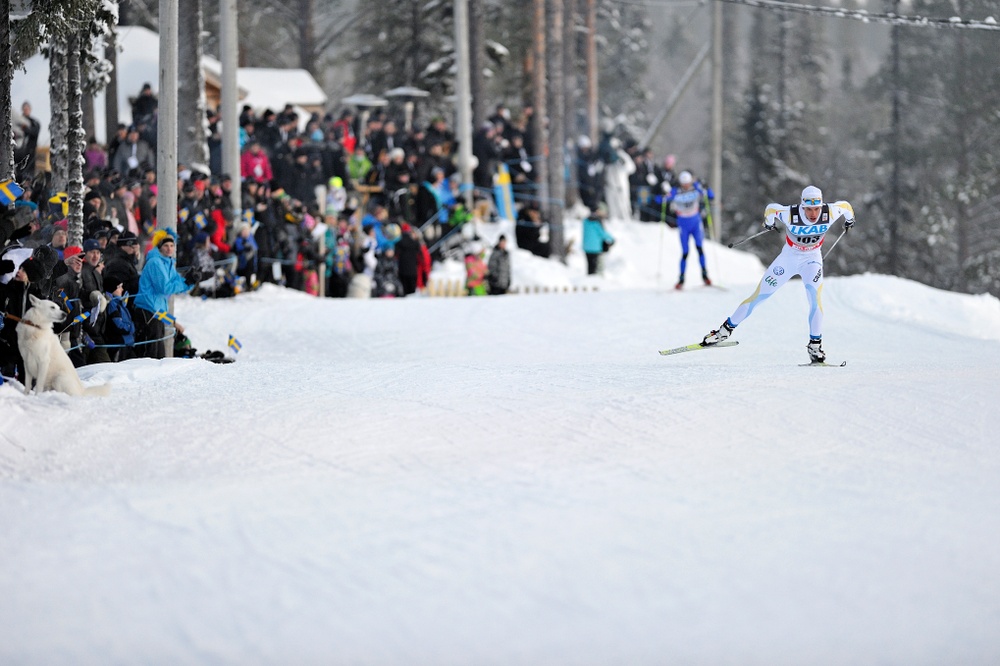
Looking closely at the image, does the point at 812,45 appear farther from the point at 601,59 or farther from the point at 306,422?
the point at 306,422

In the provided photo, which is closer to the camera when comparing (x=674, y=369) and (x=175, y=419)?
(x=175, y=419)

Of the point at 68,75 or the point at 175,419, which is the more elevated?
the point at 68,75

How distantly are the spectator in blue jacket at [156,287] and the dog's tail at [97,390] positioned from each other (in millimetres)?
2596

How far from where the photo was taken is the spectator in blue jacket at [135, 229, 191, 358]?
41.2 ft

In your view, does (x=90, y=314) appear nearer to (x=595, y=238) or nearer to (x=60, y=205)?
(x=60, y=205)

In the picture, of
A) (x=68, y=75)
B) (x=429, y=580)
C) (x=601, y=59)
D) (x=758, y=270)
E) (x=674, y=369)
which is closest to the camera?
(x=429, y=580)

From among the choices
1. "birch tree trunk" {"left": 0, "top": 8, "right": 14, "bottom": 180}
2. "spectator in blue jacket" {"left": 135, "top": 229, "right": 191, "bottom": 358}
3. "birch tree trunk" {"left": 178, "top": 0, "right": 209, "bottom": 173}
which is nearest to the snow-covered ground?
"spectator in blue jacket" {"left": 135, "top": 229, "right": 191, "bottom": 358}

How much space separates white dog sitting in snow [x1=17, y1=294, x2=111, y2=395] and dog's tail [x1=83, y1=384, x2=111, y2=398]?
0.20ft

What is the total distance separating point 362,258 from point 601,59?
1654 inches

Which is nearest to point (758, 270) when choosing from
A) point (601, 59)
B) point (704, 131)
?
point (601, 59)

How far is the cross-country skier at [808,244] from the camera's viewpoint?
38.5ft

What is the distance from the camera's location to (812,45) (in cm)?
7244

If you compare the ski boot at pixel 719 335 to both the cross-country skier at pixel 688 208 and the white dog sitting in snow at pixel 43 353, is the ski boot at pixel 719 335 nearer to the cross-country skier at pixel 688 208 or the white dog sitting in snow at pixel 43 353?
the cross-country skier at pixel 688 208

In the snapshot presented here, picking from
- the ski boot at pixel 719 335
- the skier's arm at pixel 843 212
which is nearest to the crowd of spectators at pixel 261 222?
the ski boot at pixel 719 335
